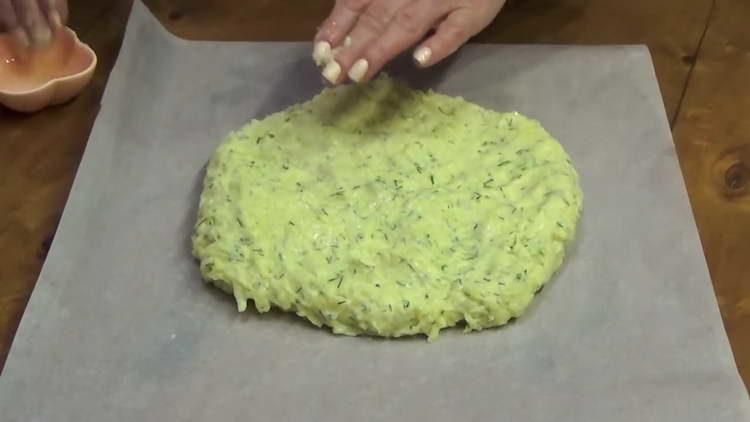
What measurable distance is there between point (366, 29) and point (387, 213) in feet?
0.72

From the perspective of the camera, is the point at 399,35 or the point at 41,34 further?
the point at 41,34

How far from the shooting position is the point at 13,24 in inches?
46.8

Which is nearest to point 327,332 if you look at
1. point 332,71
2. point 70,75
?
point 332,71

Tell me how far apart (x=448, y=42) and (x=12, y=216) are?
0.56 metres

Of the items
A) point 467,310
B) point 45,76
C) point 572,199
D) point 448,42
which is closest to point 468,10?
point 448,42

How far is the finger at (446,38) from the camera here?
3.51 ft

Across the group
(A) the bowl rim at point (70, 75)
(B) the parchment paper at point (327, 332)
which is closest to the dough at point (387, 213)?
(B) the parchment paper at point (327, 332)

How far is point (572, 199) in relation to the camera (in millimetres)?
1030

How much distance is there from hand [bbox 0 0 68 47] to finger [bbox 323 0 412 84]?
0.42 meters

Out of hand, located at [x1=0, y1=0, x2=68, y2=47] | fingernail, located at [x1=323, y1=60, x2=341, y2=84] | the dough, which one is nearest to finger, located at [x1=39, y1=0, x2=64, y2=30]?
hand, located at [x1=0, y1=0, x2=68, y2=47]

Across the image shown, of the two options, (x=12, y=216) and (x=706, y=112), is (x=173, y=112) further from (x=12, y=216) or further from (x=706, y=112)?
(x=706, y=112)

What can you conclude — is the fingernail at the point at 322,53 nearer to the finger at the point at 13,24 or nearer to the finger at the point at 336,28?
the finger at the point at 336,28

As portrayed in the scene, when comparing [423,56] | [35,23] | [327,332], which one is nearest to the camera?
[327,332]

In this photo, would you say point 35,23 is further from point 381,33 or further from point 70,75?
point 381,33
